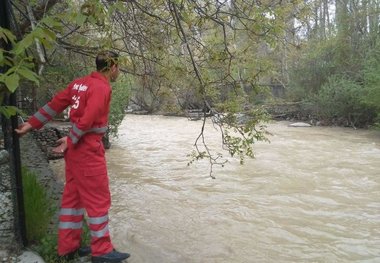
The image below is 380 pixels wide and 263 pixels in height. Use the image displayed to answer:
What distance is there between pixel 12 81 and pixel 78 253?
81.3 inches

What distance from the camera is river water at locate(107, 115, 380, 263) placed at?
505cm

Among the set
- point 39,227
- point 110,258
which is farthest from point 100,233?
point 39,227

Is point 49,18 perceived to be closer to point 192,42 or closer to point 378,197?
point 192,42

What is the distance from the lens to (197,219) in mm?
6164

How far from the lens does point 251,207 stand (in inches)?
266

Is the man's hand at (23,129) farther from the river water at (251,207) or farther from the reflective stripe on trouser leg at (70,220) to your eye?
the river water at (251,207)

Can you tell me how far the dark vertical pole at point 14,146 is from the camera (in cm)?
271

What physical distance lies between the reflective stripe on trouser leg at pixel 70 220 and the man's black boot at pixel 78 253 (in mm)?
33

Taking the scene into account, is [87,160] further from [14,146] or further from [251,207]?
[251,207]

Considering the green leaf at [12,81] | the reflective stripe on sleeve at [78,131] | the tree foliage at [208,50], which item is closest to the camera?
the green leaf at [12,81]

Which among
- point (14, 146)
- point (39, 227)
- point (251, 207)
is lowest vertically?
point (251, 207)

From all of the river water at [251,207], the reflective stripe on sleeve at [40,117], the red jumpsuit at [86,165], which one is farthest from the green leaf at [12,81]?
the river water at [251,207]

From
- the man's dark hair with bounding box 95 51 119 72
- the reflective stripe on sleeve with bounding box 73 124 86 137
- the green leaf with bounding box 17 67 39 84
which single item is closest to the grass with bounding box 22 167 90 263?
the reflective stripe on sleeve with bounding box 73 124 86 137

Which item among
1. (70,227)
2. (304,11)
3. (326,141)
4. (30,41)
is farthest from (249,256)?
(326,141)
